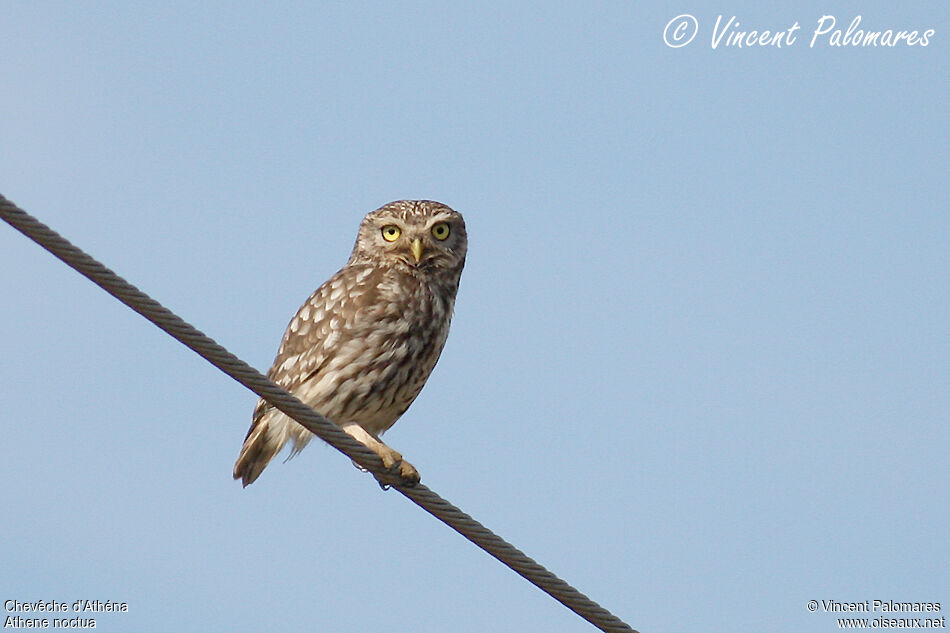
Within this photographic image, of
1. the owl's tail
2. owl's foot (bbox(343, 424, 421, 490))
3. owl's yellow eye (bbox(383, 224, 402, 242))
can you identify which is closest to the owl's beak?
owl's yellow eye (bbox(383, 224, 402, 242))

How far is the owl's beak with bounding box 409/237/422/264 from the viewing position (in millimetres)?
7414

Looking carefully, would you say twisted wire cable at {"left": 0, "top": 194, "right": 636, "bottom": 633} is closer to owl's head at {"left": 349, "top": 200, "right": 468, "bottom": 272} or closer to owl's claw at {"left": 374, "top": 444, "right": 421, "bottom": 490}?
owl's claw at {"left": 374, "top": 444, "right": 421, "bottom": 490}

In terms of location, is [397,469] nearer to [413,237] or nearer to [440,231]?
[413,237]

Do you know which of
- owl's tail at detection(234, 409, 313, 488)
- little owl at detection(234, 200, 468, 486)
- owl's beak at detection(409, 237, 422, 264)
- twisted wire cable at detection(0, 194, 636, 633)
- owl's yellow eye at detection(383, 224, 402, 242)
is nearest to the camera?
twisted wire cable at detection(0, 194, 636, 633)

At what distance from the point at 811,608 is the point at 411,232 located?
2.81 metres

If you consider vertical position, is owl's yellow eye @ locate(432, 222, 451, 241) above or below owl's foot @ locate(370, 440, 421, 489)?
above

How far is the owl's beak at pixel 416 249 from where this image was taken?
741cm

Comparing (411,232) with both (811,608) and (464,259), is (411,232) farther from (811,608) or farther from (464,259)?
(811,608)

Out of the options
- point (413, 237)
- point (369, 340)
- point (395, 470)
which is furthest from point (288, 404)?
point (413, 237)

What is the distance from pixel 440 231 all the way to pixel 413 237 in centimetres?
23

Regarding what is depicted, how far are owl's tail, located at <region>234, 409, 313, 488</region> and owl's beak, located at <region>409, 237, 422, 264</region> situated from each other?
3.55ft

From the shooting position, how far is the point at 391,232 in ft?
25.1

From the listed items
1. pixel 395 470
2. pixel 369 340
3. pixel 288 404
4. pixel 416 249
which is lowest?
pixel 288 404

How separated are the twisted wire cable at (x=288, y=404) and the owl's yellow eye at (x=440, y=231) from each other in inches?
94.8
